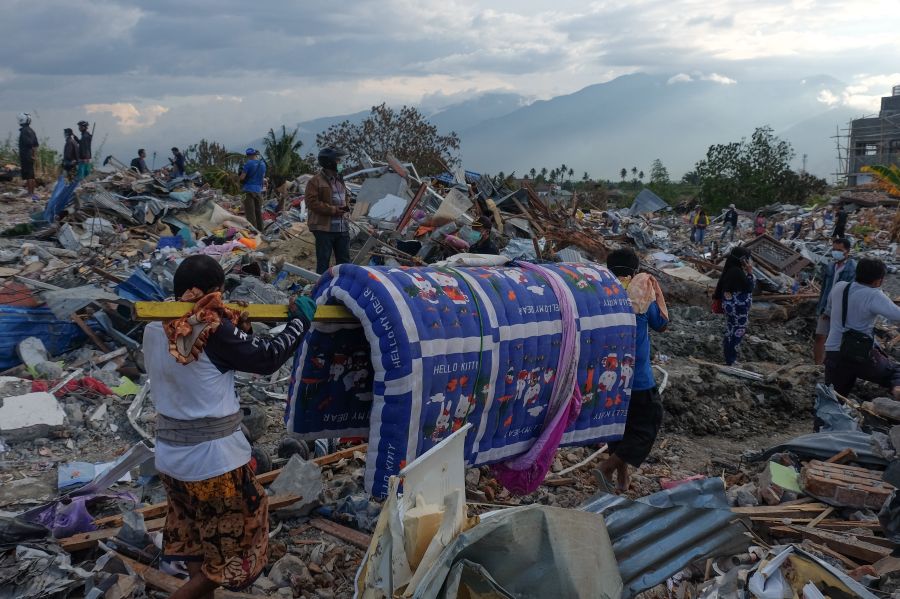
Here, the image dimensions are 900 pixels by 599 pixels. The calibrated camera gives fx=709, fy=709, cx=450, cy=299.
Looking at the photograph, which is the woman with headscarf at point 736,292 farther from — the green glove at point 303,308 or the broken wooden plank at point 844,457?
the green glove at point 303,308

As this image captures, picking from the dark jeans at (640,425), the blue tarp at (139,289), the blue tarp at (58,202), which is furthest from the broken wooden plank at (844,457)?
the blue tarp at (58,202)

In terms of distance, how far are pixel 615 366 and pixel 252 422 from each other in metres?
2.73

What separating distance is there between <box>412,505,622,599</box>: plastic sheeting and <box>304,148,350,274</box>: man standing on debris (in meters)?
5.68

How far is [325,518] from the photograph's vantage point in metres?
4.08

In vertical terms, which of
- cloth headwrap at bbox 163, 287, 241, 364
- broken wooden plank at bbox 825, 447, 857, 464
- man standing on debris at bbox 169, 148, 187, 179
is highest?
man standing on debris at bbox 169, 148, 187, 179

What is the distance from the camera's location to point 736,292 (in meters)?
8.28

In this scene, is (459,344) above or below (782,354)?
above

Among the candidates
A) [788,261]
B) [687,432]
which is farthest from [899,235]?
[687,432]

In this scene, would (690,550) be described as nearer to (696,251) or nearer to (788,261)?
(788,261)

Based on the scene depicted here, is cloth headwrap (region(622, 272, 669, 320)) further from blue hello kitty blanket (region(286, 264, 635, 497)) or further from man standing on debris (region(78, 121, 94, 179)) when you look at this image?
man standing on debris (region(78, 121, 94, 179))

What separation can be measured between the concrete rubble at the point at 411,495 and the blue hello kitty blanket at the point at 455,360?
433 millimetres

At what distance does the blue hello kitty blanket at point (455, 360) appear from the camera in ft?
10.2

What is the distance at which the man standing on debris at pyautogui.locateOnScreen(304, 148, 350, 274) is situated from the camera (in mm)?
7805

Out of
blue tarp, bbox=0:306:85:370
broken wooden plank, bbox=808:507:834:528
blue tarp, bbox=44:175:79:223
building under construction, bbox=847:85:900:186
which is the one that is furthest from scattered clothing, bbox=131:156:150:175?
building under construction, bbox=847:85:900:186
